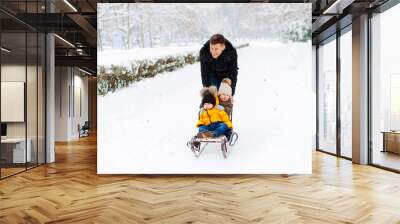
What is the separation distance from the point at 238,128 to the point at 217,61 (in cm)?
126

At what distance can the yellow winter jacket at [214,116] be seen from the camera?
21.9 ft

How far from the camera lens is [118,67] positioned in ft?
21.9

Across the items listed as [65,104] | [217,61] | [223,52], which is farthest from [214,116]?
[65,104]

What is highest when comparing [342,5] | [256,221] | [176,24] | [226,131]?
[342,5]

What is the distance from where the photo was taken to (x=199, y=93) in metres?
6.70

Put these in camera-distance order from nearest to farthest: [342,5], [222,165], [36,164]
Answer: [222,165] → [342,5] → [36,164]

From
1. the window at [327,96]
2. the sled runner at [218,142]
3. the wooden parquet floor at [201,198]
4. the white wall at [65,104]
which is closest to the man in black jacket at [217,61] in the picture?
the sled runner at [218,142]

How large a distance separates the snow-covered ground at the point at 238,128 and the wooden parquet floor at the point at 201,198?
29cm

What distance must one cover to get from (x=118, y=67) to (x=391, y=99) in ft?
17.4

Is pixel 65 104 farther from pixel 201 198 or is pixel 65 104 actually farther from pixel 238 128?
pixel 201 198

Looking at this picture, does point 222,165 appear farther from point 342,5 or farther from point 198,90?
point 342,5

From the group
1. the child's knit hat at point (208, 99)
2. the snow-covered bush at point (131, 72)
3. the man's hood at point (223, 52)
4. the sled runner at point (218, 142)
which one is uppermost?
the man's hood at point (223, 52)

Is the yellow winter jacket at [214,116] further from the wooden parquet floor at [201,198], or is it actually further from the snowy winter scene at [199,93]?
the wooden parquet floor at [201,198]

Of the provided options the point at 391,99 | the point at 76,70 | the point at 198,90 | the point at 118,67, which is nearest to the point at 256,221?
the point at 198,90
